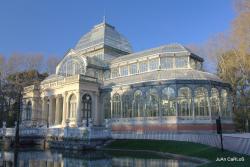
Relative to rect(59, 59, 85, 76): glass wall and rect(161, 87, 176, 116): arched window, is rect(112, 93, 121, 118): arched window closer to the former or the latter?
rect(161, 87, 176, 116): arched window

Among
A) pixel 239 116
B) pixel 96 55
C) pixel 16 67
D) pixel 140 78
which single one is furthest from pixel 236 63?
pixel 16 67

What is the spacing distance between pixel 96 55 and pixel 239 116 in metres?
28.4

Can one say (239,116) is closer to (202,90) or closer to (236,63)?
(236,63)

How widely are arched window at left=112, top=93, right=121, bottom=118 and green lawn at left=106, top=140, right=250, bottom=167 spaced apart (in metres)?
10.6

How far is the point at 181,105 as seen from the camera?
122 feet

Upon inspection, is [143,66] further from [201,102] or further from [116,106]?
[201,102]

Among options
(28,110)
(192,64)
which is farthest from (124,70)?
(28,110)

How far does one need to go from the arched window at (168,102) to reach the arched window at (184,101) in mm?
831

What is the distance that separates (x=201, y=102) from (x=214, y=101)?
228 cm

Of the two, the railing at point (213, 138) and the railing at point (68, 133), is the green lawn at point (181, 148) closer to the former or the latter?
the railing at point (213, 138)

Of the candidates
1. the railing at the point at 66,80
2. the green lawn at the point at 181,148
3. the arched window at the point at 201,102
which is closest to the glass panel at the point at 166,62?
the arched window at the point at 201,102

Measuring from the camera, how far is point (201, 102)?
123 ft

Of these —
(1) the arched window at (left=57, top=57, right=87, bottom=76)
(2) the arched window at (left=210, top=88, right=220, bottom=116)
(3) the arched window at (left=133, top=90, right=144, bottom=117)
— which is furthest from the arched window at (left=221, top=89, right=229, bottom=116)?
(1) the arched window at (left=57, top=57, right=87, bottom=76)

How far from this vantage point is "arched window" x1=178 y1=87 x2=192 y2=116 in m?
37.0
